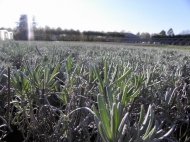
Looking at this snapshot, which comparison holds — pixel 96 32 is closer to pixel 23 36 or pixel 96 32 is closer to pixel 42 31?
pixel 42 31

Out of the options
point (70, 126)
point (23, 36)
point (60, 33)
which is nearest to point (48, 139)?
point (70, 126)

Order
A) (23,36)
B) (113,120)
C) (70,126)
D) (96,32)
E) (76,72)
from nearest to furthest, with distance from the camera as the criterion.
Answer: (113,120) → (70,126) → (76,72) → (23,36) → (96,32)

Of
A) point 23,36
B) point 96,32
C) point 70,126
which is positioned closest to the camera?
point 70,126

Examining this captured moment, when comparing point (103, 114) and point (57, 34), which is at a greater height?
point (57, 34)

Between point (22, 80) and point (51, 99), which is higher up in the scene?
point (22, 80)

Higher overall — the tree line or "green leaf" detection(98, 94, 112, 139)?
the tree line

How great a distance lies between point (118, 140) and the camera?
48 cm

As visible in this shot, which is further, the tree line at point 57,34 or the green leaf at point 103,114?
the tree line at point 57,34

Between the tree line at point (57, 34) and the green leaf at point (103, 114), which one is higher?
the tree line at point (57, 34)

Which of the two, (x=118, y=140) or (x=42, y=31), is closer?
(x=118, y=140)

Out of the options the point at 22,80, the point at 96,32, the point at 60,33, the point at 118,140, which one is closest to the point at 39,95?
the point at 22,80

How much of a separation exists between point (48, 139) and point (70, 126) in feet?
0.30

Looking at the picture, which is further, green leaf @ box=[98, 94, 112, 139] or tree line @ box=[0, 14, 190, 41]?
tree line @ box=[0, 14, 190, 41]

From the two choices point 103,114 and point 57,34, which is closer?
point 103,114
